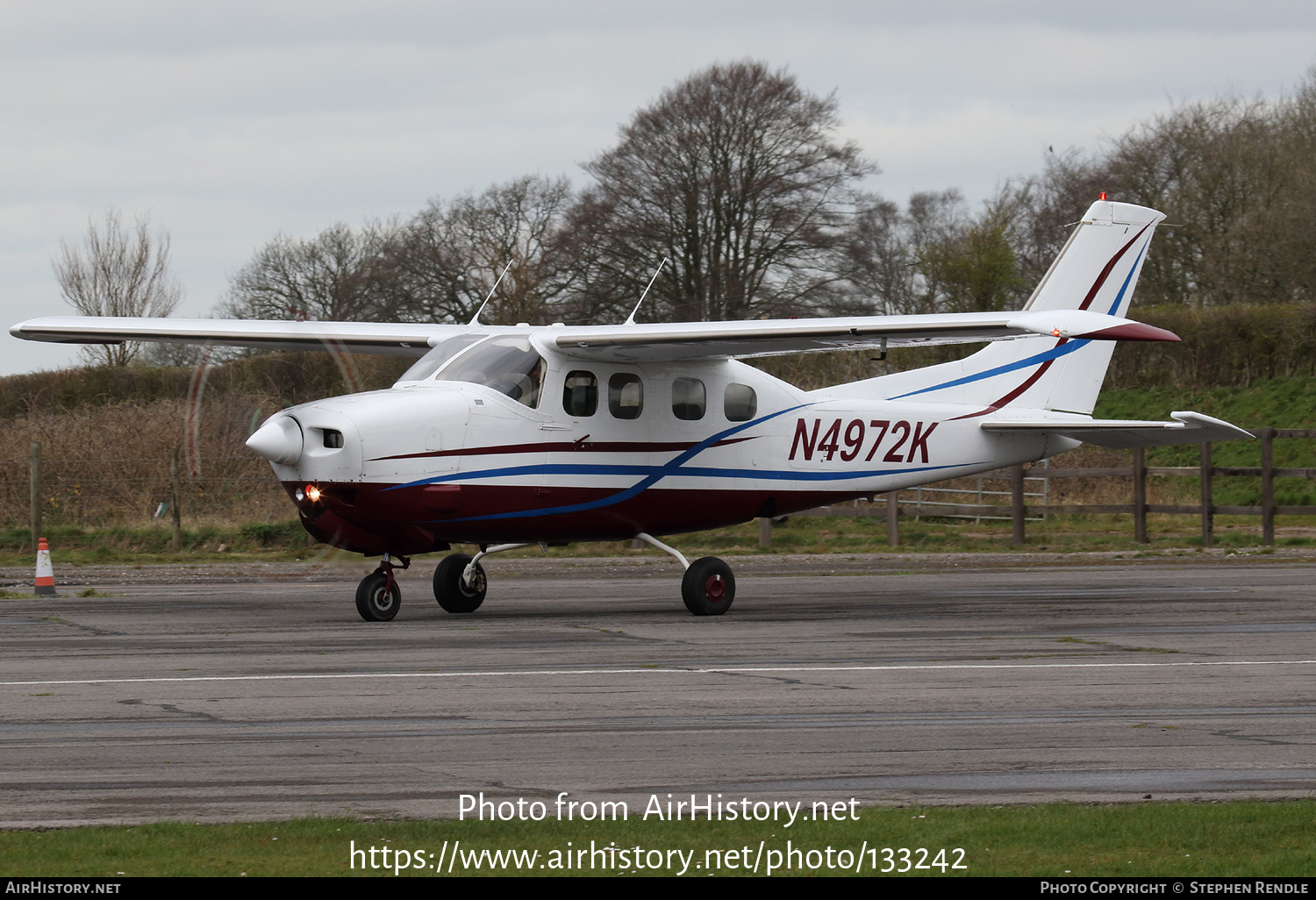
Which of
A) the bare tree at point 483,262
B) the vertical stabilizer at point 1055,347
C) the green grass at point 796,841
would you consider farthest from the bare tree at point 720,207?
the green grass at point 796,841

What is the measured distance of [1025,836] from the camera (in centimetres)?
566

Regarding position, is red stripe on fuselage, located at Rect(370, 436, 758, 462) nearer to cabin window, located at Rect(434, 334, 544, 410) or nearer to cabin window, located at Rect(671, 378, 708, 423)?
cabin window, located at Rect(671, 378, 708, 423)

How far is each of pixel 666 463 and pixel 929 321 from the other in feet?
11.2

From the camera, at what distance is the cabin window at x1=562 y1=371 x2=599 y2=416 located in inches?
584

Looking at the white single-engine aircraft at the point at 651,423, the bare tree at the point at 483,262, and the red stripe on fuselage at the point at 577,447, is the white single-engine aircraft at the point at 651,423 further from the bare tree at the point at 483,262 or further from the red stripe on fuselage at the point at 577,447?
the bare tree at the point at 483,262

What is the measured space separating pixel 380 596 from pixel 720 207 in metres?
32.0

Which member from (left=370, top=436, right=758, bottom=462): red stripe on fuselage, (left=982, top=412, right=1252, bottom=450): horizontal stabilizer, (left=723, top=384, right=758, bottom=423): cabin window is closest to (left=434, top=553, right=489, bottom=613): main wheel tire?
(left=370, top=436, right=758, bottom=462): red stripe on fuselage

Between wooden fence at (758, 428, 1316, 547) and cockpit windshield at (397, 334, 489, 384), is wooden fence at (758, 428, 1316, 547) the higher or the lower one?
the lower one

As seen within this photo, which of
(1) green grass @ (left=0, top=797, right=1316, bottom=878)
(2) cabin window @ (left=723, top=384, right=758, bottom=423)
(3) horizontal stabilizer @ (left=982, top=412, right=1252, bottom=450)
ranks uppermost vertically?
(2) cabin window @ (left=723, top=384, right=758, bottom=423)

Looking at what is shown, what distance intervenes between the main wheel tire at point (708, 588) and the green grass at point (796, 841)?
29.0ft

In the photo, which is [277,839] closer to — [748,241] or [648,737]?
[648,737]

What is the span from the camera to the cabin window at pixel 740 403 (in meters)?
16.0

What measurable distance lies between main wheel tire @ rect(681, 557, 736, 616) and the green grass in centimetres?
883

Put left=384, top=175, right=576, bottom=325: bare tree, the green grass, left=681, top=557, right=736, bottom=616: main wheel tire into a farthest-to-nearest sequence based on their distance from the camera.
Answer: left=384, top=175, right=576, bottom=325: bare tree < left=681, top=557, right=736, bottom=616: main wheel tire < the green grass
